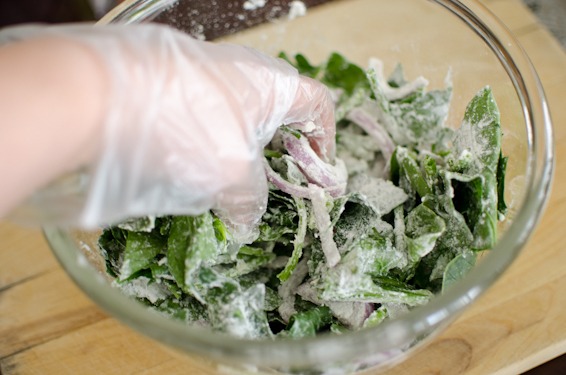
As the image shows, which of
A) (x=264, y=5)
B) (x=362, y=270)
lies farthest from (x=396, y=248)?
(x=264, y=5)

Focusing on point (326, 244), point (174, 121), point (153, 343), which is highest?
point (174, 121)

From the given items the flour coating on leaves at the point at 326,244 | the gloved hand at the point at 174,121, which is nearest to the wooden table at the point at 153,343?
the flour coating on leaves at the point at 326,244

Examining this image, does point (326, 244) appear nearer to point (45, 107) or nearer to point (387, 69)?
point (45, 107)

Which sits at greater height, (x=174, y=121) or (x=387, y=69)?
(x=174, y=121)

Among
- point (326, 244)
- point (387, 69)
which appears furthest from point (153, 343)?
point (387, 69)

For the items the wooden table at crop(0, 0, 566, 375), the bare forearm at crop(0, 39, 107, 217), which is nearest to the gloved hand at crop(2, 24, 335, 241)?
the bare forearm at crop(0, 39, 107, 217)

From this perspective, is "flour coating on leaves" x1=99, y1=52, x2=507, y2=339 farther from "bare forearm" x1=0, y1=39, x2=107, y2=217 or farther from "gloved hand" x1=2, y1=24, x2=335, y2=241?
"bare forearm" x1=0, y1=39, x2=107, y2=217
